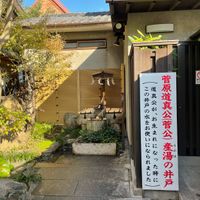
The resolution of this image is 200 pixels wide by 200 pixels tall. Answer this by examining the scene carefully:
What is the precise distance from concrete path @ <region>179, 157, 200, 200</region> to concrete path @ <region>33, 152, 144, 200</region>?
80 centimetres

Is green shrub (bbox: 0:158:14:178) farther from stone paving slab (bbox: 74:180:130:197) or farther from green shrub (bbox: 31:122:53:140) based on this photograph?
green shrub (bbox: 31:122:53:140)

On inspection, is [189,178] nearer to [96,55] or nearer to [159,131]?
[159,131]

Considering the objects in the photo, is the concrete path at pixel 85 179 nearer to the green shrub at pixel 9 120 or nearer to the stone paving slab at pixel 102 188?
the stone paving slab at pixel 102 188

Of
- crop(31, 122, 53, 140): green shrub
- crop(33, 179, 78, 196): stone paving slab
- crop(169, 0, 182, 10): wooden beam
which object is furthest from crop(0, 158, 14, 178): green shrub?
crop(169, 0, 182, 10): wooden beam

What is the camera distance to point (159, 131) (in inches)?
154

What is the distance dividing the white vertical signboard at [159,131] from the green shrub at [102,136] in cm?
323

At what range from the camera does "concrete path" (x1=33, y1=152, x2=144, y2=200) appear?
4289 mm

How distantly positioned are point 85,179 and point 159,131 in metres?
2.03

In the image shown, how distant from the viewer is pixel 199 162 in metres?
Answer: 5.47

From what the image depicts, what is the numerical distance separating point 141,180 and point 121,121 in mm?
4236

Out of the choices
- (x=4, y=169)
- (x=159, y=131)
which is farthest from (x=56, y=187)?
(x=159, y=131)

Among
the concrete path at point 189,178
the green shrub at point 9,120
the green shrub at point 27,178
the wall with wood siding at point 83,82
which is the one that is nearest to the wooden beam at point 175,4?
the concrete path at point 189,178

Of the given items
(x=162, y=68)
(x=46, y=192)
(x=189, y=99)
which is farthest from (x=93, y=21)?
(x=46, y=192)

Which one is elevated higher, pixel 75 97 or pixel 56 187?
pixel 75 97
